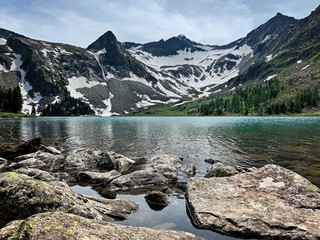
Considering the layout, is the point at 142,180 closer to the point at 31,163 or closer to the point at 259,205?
the point at 259,205

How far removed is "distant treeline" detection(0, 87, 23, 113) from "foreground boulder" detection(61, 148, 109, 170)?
143 m

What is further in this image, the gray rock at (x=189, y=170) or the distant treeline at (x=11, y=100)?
the distant treeline at (x=11, y=100)

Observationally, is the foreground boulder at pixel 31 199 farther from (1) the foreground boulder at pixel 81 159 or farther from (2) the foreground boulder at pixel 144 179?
(1) the foreground boulder at pixel 81 159

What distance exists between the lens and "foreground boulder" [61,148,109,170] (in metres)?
20.5

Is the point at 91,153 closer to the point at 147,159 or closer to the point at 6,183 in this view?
the point at 147,159

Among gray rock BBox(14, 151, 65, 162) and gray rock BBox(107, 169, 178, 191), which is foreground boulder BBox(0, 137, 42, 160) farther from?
gray rock BBox(107, 169, 178, 191)

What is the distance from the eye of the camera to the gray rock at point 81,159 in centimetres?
2049

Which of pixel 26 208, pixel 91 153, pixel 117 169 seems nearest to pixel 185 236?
pixel 26 208

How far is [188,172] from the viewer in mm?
18750

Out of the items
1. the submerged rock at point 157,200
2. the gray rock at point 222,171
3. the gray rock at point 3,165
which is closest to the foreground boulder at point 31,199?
the submerged rock at point 157,200

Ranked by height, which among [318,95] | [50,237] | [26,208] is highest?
[318,95]

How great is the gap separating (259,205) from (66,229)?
8534mm

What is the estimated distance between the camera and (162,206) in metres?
11.4

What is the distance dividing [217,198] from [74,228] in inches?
303
